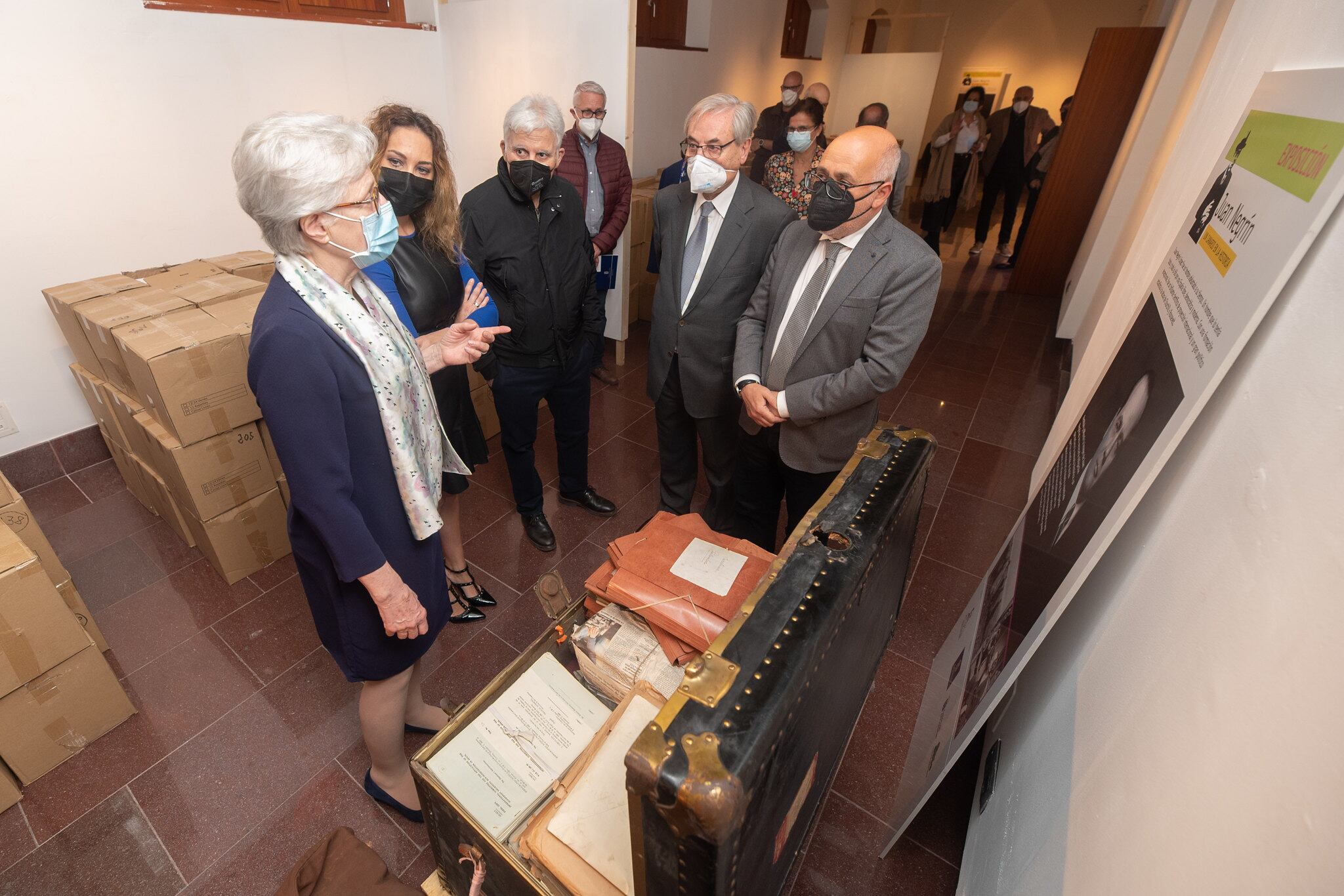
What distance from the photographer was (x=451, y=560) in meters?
2.23

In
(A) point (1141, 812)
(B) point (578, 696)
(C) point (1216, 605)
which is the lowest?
(B) point (578, 696)

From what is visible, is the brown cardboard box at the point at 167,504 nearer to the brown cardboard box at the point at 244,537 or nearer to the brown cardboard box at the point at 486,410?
the brown cardboard box at the point at 244,537

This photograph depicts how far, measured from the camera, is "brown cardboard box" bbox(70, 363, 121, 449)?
250 cm

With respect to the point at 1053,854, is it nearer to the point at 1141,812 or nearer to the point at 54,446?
the point at 1141,812

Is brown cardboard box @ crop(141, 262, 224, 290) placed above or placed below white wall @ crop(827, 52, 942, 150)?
below

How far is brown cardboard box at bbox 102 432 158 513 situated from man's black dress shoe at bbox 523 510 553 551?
1.60 metres

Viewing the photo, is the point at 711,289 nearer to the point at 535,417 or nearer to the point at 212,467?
Answer: the point at 535,417

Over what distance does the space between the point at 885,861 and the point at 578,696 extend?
0.97 meters

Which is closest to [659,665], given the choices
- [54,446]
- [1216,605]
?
[1216,605]

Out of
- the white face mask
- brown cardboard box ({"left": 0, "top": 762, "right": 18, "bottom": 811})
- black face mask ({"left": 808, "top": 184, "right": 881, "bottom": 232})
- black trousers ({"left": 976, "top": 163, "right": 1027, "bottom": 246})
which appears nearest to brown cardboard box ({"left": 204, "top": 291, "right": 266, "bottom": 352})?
brown cardboard box ({"left": 0, "top": 762, "right": 18, "bottom": 811})

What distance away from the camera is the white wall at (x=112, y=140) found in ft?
8.11

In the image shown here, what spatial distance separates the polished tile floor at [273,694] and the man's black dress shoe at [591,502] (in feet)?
0.17

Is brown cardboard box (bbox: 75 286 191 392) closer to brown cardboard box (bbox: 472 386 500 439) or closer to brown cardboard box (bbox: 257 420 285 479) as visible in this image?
brown cardboard box (bbox: 257 420 285 479)

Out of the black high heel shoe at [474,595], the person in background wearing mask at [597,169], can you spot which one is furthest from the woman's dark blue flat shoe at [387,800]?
the person in background wearing mask at [597,169]
